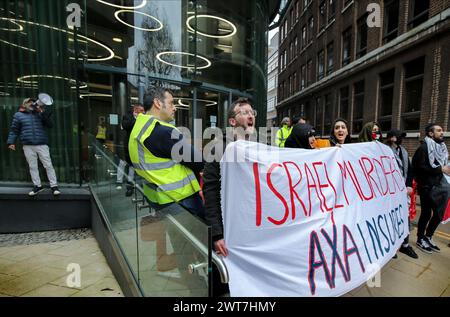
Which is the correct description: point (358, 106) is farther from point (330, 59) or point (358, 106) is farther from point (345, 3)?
point (345, 3)

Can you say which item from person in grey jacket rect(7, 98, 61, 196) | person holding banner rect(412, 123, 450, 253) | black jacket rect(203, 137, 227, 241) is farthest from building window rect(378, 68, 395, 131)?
person in grey jacket rect(7, 98, 61, 196)

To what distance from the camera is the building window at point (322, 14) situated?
20.0m

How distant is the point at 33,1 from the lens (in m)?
5.03

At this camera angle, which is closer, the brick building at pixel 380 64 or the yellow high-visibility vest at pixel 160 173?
the yellow high-visibility vest at pixel 160 173

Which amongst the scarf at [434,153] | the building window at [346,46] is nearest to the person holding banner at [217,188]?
the scarf at [434,153]

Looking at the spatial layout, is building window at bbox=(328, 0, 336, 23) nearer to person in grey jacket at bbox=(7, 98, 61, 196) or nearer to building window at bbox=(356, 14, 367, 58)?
building window at bbox=(356, 14, 367, 58)

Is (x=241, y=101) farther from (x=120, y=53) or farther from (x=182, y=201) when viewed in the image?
(x=120, y=53)

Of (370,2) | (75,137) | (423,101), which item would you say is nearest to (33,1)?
(75,137)

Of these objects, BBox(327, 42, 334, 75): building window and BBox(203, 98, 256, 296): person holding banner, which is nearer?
BBox(203, 98, 256, 296): person holding banner

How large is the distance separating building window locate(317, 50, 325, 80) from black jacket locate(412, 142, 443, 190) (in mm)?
18340

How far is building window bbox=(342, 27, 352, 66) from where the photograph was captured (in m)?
16.1

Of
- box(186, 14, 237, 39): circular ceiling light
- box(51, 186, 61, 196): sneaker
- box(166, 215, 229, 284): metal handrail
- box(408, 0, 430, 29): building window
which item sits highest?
box(408, 0, 430, 29): building window

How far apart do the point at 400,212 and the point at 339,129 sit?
1.30 metres

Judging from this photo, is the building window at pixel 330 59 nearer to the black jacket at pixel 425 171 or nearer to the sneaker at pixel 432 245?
the black jacket at pixel 425 171
